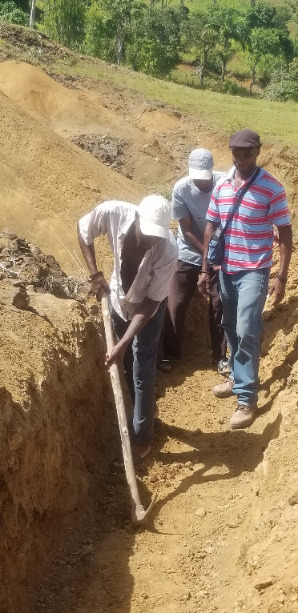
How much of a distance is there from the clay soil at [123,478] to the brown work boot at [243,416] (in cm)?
8

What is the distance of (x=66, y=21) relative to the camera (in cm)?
3797

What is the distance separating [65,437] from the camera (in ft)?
14.0

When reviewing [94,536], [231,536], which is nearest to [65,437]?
[94,536]

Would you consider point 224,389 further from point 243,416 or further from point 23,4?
point 23,4

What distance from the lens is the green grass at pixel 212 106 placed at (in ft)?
72.0

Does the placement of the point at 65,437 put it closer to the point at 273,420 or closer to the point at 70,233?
the point at 273,420

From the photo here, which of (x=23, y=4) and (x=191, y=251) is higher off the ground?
(x=191, y=251)

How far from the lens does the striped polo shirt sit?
484cm

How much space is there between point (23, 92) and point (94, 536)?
15.6 m

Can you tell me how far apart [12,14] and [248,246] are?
37.4m

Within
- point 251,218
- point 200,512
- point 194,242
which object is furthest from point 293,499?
point 194,242

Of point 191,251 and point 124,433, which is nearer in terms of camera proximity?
point 124,433

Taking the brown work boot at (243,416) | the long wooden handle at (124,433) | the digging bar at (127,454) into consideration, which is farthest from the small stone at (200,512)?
the brown work boot at (243,416)

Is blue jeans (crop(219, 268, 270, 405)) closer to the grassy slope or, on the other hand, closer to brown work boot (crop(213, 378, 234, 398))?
brown work boot (crop(213, 378, 234, 398))
